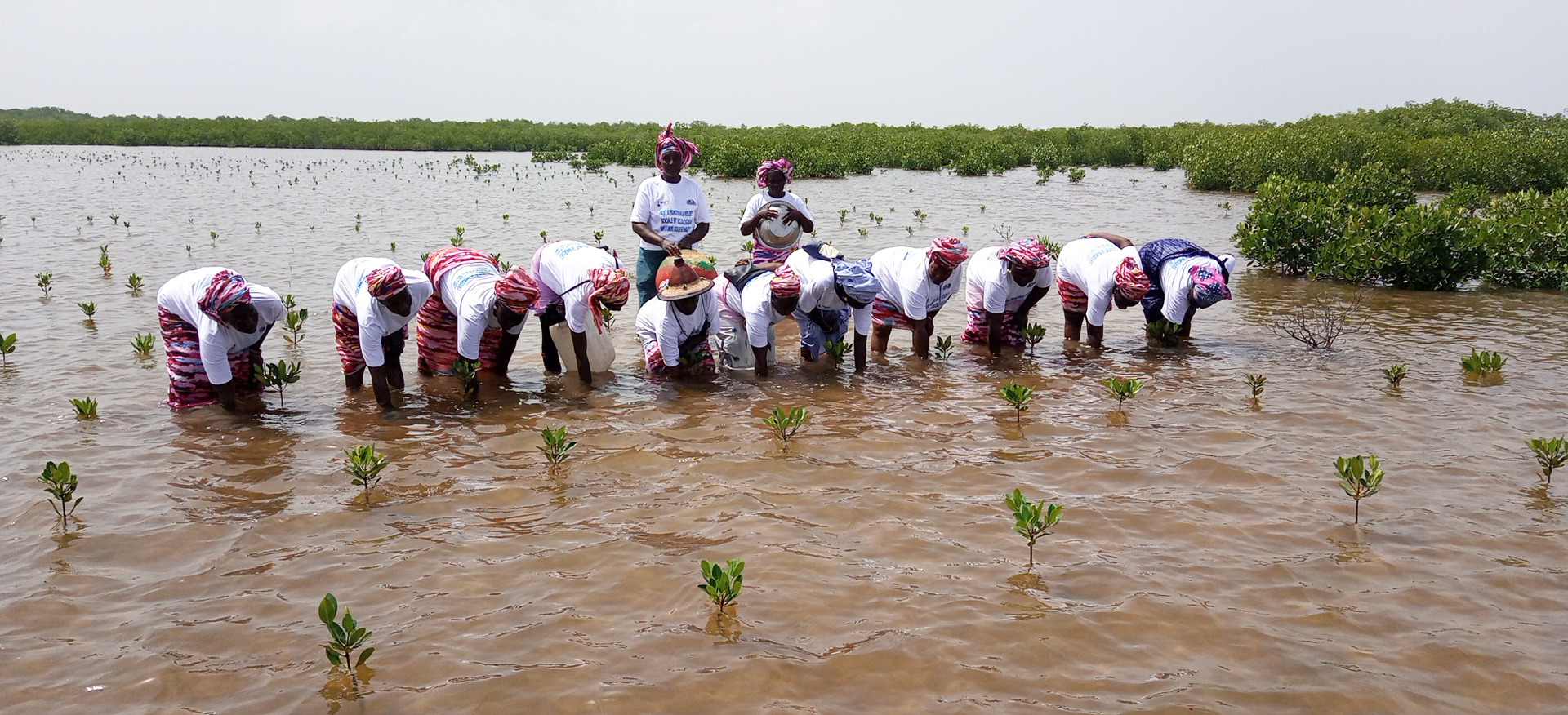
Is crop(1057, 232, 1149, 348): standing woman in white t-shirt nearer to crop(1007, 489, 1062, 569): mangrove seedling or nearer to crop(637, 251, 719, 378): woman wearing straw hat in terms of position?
crop(637, 251, 719, 378): woman wearing straw hat

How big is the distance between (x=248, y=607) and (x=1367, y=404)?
6875mm

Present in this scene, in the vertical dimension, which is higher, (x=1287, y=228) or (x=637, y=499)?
(x=1287, y=228)

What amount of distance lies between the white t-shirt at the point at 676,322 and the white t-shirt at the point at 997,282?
2.31 metres

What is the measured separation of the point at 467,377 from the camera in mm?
6758

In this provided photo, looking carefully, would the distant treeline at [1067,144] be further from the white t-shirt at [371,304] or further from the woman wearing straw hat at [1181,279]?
the white t-shirt at [371,304]

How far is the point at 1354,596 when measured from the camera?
3.99m

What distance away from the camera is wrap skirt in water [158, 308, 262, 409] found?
6.39 meters

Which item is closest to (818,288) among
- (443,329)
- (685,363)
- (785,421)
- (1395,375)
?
(685,363)

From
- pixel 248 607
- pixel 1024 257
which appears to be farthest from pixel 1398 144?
pixel 248 607

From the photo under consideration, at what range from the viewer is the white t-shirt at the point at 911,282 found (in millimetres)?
7551

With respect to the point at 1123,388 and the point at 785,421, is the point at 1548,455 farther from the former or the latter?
the point at 785,421

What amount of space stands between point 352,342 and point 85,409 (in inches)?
65.8

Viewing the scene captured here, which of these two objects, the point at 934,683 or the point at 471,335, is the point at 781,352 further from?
the point at 934,683

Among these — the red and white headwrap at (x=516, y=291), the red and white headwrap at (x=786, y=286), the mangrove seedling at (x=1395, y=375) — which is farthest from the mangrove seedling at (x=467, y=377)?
the mangrove seedling at (x=1395, y=375)
